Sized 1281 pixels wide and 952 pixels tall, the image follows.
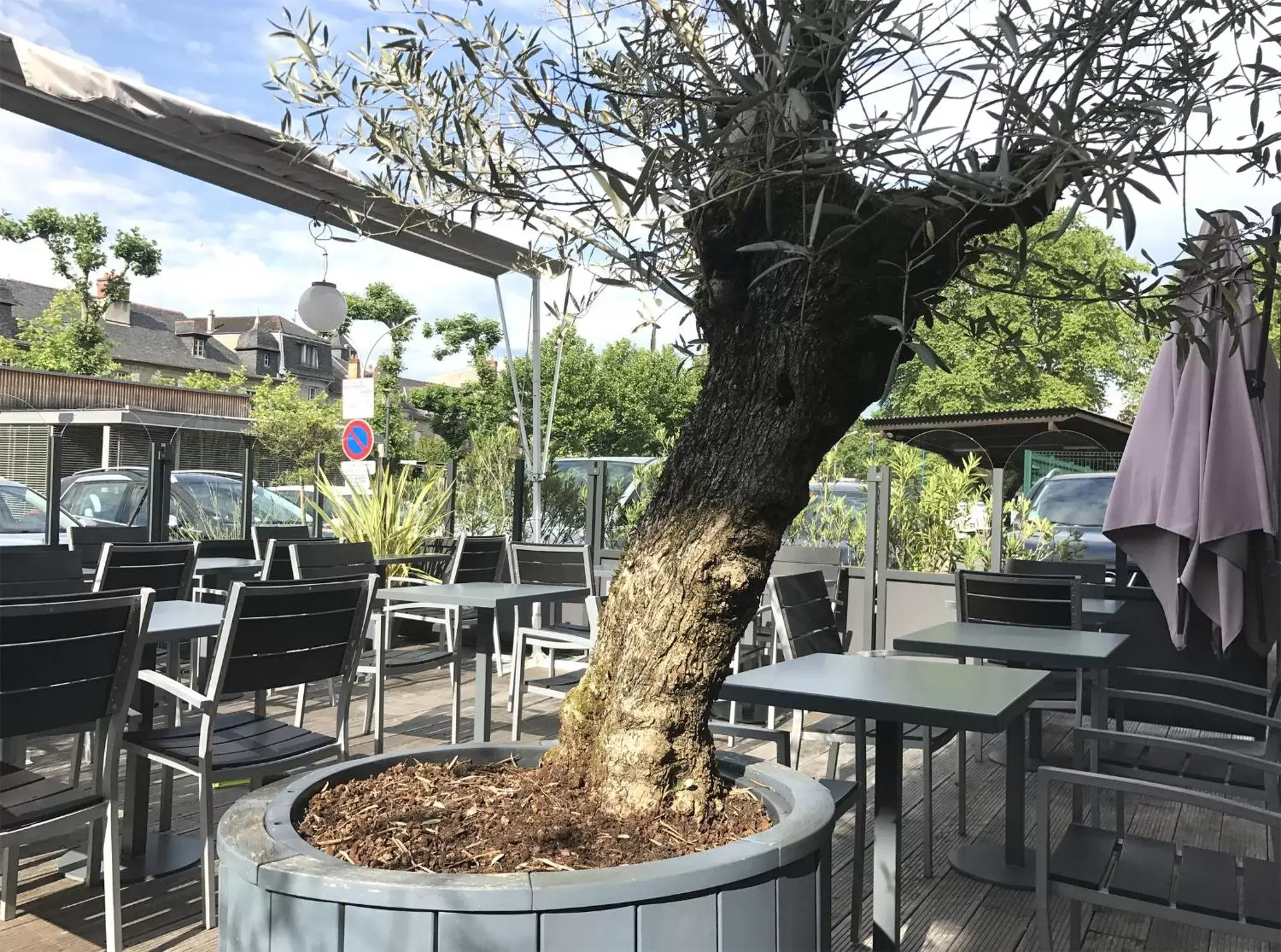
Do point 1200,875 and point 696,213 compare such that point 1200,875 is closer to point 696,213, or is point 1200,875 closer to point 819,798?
point 819,798

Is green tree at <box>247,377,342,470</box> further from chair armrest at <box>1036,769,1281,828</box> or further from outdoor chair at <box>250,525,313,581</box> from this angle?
chair armrest at <box>1036,769,1281,828</box>

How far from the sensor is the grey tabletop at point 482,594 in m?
4.18

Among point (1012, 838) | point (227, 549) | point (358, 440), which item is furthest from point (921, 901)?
point (358, 440)

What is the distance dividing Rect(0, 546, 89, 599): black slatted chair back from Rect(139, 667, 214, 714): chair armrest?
3.89 ft

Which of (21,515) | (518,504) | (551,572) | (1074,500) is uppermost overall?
(1074,500)

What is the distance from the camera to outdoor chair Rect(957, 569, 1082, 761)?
412 cm

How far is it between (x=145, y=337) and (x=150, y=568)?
6403 cm

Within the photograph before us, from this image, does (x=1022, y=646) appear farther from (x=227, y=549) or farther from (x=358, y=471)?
(x=358, y=471)

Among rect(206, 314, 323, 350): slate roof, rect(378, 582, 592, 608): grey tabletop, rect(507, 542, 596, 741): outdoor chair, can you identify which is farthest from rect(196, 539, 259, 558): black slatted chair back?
rect(206, 314, 323, 350): slate roof

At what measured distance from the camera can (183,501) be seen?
8.80 meters

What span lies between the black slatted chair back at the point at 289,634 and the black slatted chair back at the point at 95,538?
2129 millimetres

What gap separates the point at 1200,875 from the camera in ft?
7.18

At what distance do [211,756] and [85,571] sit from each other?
2.92 m

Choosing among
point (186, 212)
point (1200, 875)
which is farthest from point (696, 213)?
point (186, 212)
